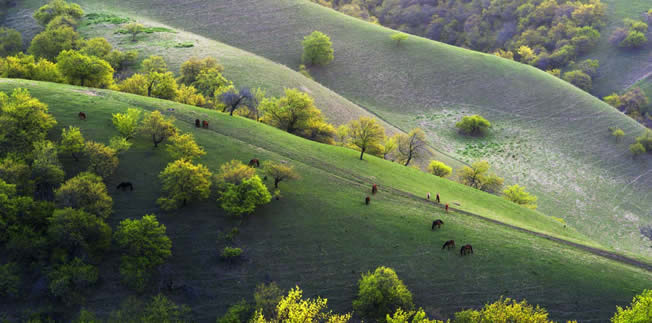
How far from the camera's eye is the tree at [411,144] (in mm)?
77188

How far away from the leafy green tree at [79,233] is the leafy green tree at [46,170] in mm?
5768

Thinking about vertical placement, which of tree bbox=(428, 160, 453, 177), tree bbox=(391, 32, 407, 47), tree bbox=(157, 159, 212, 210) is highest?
tree bbox=(391, 32, 407, 47)

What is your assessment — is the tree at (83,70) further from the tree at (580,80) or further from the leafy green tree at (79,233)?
the tree at (580,80)

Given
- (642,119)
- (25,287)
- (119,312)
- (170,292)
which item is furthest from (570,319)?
(642,119)

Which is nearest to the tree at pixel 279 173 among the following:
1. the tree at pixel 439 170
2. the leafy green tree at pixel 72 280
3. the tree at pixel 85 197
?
the tree at pixel 85 197

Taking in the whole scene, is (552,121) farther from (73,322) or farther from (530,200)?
(73,322)

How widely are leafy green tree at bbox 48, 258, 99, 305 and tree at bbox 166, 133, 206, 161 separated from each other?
16.6m

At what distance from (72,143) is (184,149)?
13.4 m

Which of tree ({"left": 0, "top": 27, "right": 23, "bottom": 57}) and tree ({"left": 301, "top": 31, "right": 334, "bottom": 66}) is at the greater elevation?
tree ({"left": 301, "top": 31, "right": 334, "bottom": 66})

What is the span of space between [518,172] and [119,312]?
3408 inches

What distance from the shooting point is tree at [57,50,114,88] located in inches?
2694

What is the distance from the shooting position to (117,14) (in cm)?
12888

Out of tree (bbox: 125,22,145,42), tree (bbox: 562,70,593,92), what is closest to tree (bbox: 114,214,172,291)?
tree (bbox: 125,22,145,42)

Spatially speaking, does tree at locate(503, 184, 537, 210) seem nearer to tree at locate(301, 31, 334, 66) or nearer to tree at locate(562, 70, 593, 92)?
tree at locate(301, 31, 334, 66)
